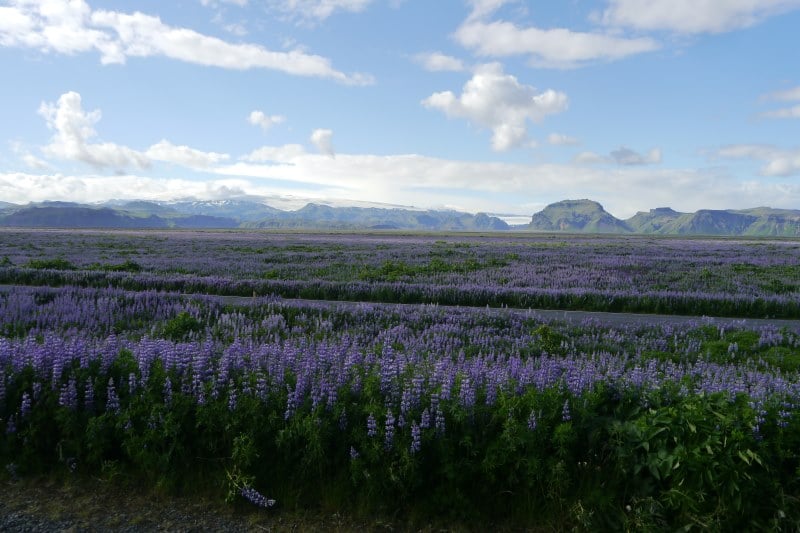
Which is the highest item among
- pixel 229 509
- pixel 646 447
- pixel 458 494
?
pixel 646 447

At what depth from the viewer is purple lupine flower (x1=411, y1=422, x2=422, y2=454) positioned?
4.67 metres

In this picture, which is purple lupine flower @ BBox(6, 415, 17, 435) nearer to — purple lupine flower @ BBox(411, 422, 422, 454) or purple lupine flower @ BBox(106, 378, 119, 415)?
purple lupine flower @ BBox(106, 378, 119, 415)

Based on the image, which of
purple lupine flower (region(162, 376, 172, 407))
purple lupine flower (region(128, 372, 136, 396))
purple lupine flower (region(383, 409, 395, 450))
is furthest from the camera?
purple lupine flower (region(128, 372, 136, 396))

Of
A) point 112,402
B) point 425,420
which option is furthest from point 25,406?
point 425,420

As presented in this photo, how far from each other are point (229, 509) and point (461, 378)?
2.77 m

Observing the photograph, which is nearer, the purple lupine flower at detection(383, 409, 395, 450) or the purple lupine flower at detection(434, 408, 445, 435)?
the purple lupine flower at detection(383, 409, 395, 450)

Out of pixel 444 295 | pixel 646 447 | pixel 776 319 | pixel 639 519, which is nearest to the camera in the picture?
pixel 639 519

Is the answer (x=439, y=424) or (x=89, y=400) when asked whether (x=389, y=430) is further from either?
(x=89, y=400)

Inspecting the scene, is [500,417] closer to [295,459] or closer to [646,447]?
[646,447]

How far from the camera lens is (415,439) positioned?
4711 millimetres

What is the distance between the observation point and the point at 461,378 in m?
5.68

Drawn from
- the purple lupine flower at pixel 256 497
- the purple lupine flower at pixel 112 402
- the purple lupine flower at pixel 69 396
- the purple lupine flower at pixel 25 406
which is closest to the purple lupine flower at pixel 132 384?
the purple lupine flower at pixel 112 402

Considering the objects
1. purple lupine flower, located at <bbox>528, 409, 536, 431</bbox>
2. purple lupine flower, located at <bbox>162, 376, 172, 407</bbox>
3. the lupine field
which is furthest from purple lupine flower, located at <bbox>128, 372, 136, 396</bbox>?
purple lupine flower, located at <bbox>528, 409, 536, 431</bbox>

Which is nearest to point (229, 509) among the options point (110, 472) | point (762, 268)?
point (110, 472)
